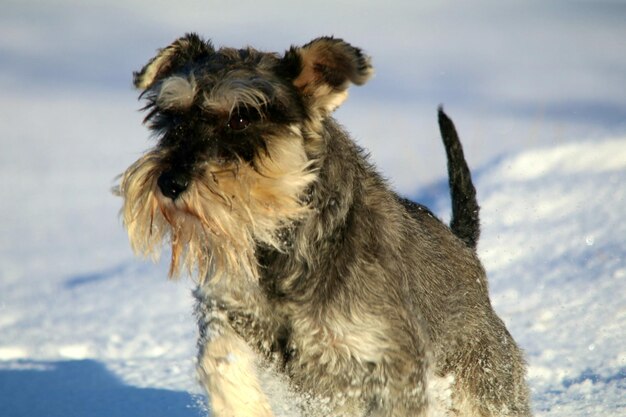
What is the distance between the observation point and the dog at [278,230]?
11.9 ft

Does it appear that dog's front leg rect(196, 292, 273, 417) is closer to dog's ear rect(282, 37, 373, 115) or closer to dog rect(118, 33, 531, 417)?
dog rect(118, 33, 531, 417)

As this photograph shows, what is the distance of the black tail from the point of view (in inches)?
208

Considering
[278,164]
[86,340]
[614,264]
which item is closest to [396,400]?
[278,164]

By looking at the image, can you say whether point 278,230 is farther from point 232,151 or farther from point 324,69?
point 324,69

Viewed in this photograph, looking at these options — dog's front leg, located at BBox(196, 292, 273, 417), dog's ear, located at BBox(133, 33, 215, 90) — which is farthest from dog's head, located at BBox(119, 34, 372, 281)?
dog's front leg, located at BBox(196, 292, 273, 417)

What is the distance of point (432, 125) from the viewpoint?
15195 millimetres

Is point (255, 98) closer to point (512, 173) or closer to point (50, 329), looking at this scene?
point (50, 329)

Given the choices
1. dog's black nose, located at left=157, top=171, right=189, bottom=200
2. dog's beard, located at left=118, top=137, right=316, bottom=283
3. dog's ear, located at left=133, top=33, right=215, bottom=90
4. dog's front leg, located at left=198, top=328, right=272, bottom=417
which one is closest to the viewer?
dog's black nose, located at left=157, top=171, right=189, bottom=200

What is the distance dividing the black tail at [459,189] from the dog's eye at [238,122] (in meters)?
1.94

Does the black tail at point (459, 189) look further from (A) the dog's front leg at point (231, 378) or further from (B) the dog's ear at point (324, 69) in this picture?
(A) the dog's front leg at point (231, 378)

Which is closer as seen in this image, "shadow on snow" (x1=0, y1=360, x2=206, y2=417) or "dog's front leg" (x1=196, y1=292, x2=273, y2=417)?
"dog's front leg" (x1=196, y1=292, x2=273, y2=417)

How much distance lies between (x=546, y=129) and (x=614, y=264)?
5.43 m

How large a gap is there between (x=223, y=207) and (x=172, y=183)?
289mm

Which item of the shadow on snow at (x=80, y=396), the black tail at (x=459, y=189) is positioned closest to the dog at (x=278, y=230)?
the black tail at (x=459, y=189)
